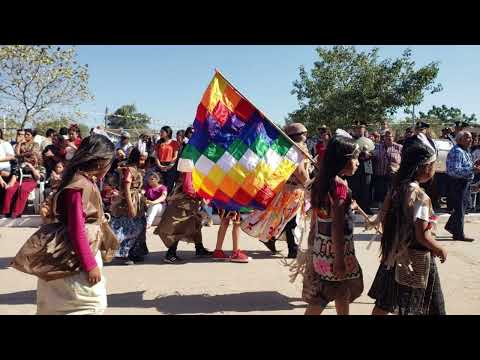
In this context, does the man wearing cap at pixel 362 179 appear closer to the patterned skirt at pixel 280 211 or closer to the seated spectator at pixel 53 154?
the patterned skirt at pixel 280 211

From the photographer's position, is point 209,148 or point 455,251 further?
point 455,251

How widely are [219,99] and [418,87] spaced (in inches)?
687

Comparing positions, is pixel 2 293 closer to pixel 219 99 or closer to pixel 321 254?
pixel 219 99

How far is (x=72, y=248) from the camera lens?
2670 millimetres

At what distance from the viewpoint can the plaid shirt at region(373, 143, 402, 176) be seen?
372 inches

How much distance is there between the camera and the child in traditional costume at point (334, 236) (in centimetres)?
315

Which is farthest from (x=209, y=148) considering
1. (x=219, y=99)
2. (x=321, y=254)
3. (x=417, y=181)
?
(x=417, y=181)

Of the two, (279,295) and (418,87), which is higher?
(418,87)

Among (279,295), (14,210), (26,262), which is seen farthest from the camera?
(14,210)

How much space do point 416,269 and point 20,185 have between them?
26.8 ft

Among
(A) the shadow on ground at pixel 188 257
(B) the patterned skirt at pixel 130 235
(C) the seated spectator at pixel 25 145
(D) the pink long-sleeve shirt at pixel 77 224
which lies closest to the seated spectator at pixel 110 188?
(B) the patterned skirt at pixel 130 235

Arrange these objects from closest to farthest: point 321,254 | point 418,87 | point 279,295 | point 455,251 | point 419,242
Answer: point 419,242 → point 321,254 → point 279,295 → point 455,251 → point 418,87

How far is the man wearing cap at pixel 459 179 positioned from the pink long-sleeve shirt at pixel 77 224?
21.8ft

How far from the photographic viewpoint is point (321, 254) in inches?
129
